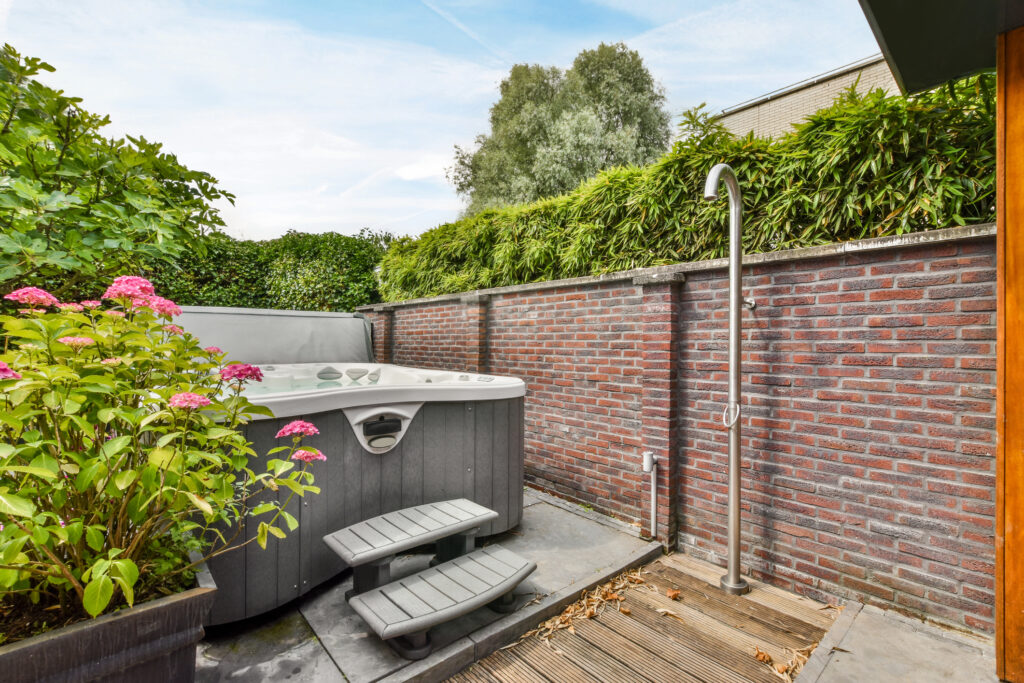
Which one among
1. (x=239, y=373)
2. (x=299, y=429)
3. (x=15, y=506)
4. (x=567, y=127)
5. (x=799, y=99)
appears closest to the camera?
(x=15, y=506)

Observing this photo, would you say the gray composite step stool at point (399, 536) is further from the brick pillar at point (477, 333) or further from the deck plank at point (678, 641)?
the brick pillar at point (477, 333)

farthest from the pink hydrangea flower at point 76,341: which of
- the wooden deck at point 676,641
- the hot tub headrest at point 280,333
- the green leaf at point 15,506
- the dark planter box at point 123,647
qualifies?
the hot tub headrest at point 280,333

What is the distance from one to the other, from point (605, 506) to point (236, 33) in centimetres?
413

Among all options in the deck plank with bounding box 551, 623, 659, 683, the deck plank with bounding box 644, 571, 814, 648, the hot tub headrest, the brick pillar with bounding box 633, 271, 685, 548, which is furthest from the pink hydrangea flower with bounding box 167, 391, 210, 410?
the hot tub headrest

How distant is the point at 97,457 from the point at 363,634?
1.17 m

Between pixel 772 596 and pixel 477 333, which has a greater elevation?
pixel 477 333

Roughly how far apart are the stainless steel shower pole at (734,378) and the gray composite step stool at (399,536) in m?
1.19

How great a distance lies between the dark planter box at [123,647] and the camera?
0.92m

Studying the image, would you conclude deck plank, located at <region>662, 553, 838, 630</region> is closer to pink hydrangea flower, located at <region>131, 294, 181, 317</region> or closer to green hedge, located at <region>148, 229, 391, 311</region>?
pink hydrangea flower, located at <region>131, 294, 181, 317</region>

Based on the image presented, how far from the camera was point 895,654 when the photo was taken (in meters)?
1.68

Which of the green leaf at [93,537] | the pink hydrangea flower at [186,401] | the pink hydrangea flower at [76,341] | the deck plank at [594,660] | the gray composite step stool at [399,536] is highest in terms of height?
the pink hydrangea flower at [76,341]

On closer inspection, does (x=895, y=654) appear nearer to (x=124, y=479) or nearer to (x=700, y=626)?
(x=700, y=626)

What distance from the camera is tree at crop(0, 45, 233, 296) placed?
4.54 feet

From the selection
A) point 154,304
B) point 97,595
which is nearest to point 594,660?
point 97,595
